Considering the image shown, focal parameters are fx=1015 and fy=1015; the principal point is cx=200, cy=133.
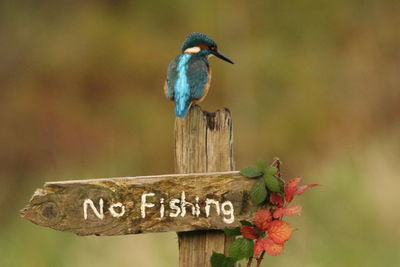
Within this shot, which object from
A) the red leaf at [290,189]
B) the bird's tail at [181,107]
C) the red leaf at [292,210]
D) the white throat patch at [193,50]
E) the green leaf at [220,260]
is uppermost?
the white throat patch at [193,50]

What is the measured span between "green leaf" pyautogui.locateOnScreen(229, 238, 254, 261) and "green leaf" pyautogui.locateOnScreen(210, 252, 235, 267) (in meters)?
0.04

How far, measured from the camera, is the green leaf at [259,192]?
125 inches

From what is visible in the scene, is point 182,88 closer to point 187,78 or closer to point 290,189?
point 187,78

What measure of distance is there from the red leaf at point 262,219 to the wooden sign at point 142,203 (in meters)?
0.08

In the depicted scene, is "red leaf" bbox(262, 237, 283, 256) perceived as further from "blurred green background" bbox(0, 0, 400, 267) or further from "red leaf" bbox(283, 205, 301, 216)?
"blurred green background" bbox(0, 0, 400, 267)

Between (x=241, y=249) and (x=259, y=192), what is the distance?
19cm

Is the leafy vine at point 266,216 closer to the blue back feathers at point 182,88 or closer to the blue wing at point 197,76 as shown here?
the blue back feathers at point 182,88

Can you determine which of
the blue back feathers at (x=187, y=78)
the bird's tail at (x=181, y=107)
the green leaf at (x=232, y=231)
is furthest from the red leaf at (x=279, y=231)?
the blue back feathers at (x=187, y=78)

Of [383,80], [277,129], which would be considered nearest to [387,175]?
[277,129]

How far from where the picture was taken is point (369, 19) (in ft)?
35.1

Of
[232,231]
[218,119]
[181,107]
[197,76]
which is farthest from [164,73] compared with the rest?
[232,231]

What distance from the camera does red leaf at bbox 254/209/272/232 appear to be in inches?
126

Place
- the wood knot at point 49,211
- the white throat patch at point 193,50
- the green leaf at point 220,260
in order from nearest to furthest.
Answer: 1. the wood knot at point 49,211
2. the green leaf at point 220,260
3. the white throat patch at point 193,50

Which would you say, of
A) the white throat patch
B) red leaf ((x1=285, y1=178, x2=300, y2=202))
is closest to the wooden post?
red leaf ((x1=285, y1=178, x2=300, y2=202))
